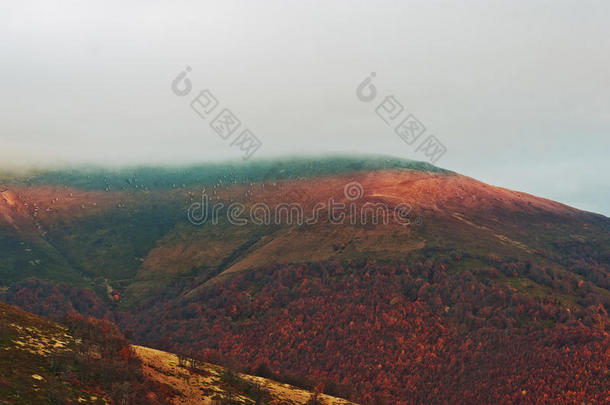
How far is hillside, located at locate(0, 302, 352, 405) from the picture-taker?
30.3 meters

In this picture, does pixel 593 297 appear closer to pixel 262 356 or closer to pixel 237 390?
pixel 262 356

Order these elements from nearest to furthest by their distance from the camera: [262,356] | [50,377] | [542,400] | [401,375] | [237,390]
Answer: [50,377] → [237,390] → [542,400] → [401,375] → [262,356]

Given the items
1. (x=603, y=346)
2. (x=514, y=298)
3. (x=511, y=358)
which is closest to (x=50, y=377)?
(x=511, y=358)

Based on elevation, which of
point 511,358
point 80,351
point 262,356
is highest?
point 80,351

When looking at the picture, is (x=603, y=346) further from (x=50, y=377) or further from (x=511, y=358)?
(x=50, y=377)

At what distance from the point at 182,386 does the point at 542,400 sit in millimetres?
142983

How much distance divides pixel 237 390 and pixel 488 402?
131 meters

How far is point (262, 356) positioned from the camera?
185 m

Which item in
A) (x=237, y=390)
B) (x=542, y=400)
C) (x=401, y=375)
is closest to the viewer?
(x=237, y=390)

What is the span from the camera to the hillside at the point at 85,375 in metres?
30.3

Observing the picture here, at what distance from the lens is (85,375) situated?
35344 mm

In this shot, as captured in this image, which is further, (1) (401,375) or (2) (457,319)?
(2) (457,319)

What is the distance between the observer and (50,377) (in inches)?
1288

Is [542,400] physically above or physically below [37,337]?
below
